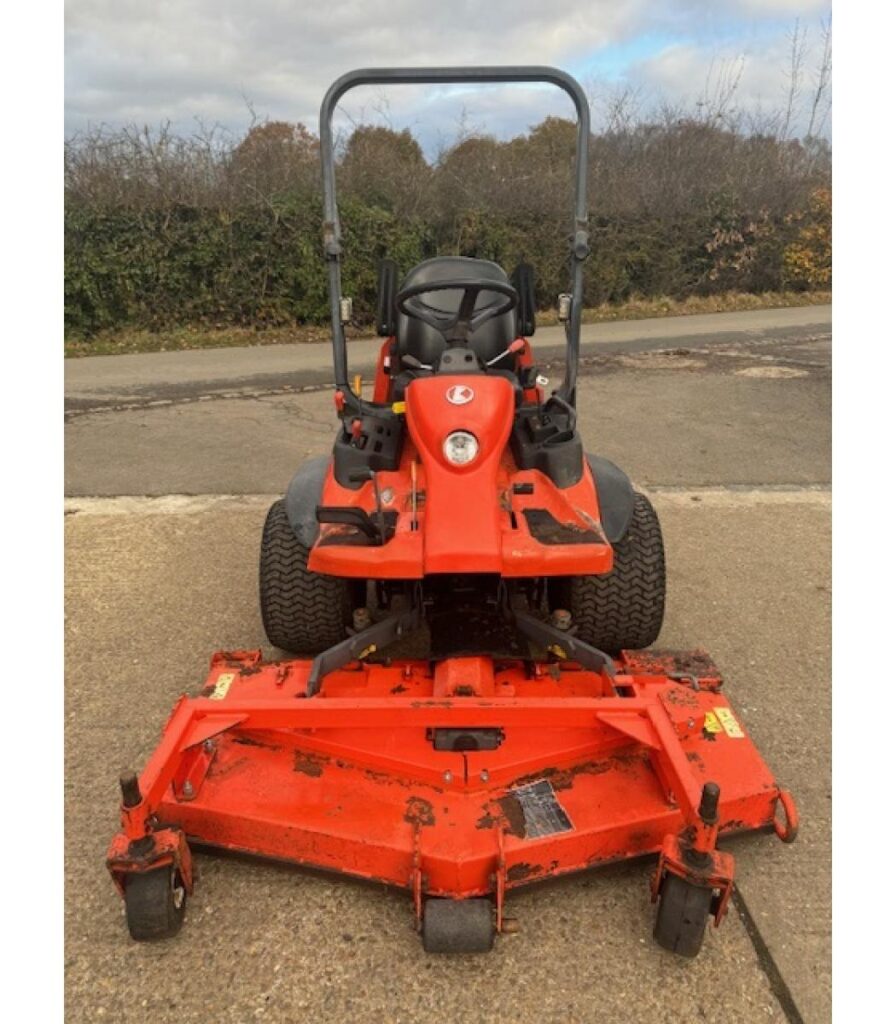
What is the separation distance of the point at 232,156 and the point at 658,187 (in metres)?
7.49

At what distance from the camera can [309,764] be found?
238 cm

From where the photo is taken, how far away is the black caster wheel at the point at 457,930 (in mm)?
1997

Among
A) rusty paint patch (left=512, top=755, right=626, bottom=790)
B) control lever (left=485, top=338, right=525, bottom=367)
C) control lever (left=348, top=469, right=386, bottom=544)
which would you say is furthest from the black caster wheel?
control lever (left=485, top=338, right=525, bottom=367)

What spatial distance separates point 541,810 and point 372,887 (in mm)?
475

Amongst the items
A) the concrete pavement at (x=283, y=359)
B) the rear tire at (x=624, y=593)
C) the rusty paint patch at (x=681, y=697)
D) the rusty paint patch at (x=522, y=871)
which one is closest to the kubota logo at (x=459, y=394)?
the rear tire at (x=624, y=593)

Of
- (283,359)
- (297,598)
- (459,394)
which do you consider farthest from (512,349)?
(283,359)

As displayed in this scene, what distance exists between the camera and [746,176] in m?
16.3

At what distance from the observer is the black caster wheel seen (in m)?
2.00

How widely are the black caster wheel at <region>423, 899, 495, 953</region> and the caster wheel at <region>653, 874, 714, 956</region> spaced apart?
0.41 meters

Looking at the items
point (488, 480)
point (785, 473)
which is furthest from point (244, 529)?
point (785, 473)

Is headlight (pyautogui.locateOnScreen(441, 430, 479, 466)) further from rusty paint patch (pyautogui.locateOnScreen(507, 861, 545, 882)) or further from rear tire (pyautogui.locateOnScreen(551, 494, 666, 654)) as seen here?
rusty paint patch (pyautogui.locateOnScreen(507, 861, 545, 882))

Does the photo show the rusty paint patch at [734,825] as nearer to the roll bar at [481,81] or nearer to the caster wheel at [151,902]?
the caster wheel at [151,902]

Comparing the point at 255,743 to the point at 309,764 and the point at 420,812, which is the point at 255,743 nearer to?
the point at 309,764

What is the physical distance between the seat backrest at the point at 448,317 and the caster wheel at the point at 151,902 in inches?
88.1
